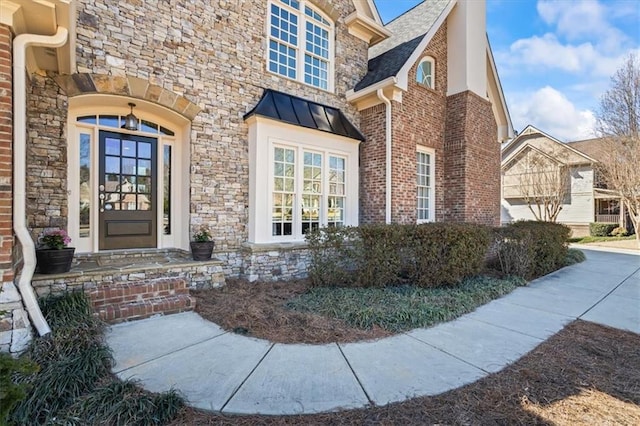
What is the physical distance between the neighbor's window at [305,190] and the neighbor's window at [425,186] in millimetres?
2641

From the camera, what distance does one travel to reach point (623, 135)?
50.6 feet

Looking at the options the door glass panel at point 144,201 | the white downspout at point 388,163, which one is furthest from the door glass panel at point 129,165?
the white downspout at point 388,163

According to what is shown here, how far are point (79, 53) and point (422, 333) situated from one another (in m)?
6.82

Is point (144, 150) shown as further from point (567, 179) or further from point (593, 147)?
point (593, 147)

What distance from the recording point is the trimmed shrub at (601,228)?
21016 mm

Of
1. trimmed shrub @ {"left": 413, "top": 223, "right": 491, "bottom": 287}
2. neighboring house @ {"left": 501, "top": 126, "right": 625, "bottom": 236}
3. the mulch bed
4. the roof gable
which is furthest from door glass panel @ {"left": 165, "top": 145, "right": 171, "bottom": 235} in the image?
the roof gable

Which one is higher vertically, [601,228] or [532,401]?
[601,228]

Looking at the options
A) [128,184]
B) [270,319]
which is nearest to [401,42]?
[128,184]

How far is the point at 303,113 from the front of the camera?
7547 mm

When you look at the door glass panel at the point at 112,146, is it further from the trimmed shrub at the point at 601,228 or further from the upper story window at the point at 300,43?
the trimmed shrub at the point at 601,228

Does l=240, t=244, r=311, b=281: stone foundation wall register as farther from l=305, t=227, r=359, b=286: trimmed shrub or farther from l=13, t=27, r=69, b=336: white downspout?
l=13, t=27, r=69, b=336: white downspout

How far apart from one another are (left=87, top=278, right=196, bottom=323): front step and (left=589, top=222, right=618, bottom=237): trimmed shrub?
26375 mm

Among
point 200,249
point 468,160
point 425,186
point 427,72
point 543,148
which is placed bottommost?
point 200,249

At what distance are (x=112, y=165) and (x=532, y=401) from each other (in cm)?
719
